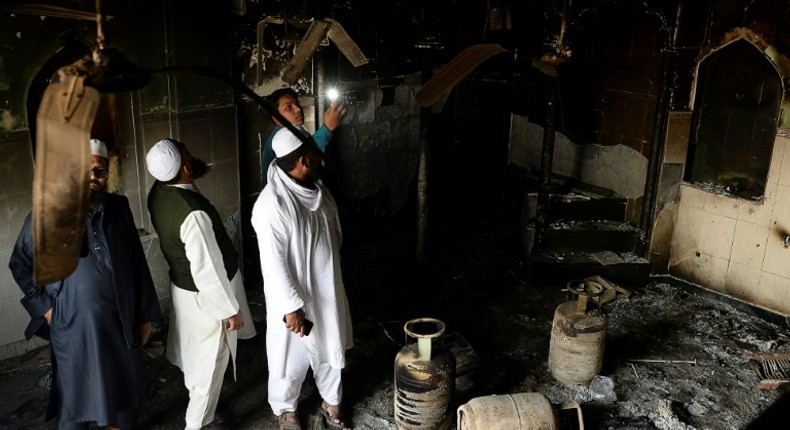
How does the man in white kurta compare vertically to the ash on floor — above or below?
above

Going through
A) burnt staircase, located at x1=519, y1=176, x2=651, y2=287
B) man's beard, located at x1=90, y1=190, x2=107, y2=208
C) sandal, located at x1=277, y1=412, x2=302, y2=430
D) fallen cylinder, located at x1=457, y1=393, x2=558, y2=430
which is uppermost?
man's beard, located at x1=90, y1=190, x2=107, y2=208

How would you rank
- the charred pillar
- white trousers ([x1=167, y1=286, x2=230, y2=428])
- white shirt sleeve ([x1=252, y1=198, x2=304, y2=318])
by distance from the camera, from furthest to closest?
the charred pillar → white trousers ([x1=167, y1=286, x2=230, y2=428]) → white shirt sleeve ([x1=252, y1=198, x2=304, y2=318])

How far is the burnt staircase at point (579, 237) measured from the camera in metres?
8.44

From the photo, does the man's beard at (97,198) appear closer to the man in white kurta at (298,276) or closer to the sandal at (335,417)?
the man in white kurta at (298,276)

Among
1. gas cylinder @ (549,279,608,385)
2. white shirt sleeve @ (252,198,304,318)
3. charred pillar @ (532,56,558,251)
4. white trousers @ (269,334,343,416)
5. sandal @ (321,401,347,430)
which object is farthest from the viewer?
charred pillar @ (532,56,558,251)

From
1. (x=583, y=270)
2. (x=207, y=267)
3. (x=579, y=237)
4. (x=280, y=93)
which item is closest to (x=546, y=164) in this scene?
(x=579, y=237)

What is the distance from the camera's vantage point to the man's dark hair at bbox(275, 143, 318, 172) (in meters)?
4.89

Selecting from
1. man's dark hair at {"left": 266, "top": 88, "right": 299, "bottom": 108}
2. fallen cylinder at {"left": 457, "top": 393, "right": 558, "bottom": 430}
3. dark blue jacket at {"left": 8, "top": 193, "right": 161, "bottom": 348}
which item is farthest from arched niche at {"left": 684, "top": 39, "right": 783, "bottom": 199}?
dark blue jacket at {"left": 8, "top": 193, "right": 161, "bottom": 348}

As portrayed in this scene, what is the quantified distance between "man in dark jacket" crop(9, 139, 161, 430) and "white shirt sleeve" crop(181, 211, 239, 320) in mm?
400

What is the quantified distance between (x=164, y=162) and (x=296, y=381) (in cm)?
199

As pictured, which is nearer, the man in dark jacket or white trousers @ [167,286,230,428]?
the man in dark jacket

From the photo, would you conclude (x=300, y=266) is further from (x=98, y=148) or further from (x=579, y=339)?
(x=579, y=339)

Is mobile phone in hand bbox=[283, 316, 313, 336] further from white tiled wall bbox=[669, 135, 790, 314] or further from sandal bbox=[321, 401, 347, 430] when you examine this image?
white tiled wall bbox=[669, 135, 790, 314]

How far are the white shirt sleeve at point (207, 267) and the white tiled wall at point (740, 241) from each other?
6025 mm
